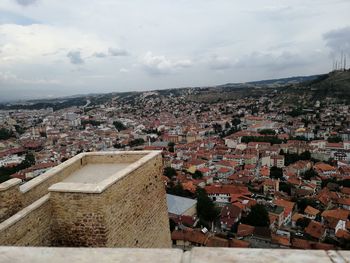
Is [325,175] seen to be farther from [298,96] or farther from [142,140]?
[298,96]

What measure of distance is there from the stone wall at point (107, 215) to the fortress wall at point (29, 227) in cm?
10

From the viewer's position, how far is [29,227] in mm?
3605

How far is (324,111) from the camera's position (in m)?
90.6

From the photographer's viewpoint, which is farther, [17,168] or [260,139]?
[260,139]

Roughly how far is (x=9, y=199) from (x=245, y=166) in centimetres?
4589

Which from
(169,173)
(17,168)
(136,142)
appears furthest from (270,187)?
(136,142)

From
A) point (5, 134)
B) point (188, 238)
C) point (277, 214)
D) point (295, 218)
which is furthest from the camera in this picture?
point (5, 134)

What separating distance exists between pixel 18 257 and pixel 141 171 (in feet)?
10.3

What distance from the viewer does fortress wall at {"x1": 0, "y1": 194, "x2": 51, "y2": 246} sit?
3.33 metres

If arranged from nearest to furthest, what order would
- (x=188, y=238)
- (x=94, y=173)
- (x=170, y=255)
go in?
(x=170, y=255), (x=94, y=173), (x=188, y=238)

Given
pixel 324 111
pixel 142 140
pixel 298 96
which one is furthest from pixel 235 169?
pixel 298 96

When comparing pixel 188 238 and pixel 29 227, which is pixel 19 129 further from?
pixel 29 227

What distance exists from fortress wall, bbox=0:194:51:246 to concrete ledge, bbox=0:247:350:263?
1982 millimetres

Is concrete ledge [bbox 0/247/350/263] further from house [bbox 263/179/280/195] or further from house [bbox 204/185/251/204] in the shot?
house [bbox 263/179/280/195]
